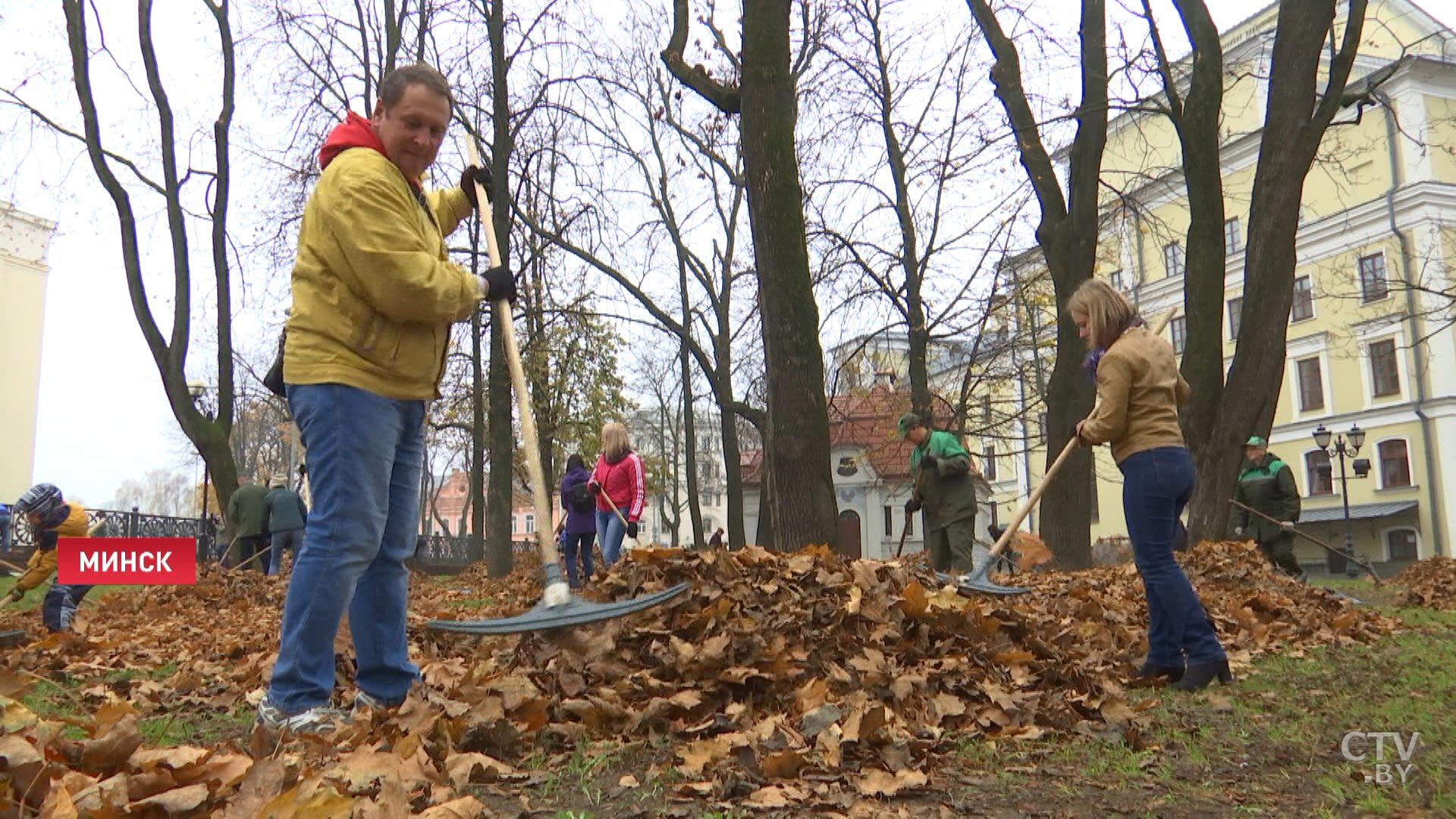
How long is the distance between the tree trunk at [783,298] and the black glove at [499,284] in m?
2.86

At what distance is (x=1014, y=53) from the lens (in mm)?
12453

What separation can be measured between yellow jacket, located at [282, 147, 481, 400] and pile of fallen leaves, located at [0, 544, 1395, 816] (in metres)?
1.06

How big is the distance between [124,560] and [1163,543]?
7169mm

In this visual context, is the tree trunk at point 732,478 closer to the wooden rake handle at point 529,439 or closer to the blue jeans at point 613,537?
the blue jeans at point 613,537

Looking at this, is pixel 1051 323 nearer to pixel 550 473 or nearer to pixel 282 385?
pixel 550 473

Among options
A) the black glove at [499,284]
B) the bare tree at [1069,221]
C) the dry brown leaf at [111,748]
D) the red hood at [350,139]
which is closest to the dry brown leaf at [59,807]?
the dry brown leaf at [111,748]

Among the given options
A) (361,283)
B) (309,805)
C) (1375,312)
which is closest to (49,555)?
(361,283)

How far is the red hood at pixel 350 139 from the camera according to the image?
337 cm

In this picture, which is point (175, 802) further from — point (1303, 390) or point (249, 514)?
point (1303, 390)

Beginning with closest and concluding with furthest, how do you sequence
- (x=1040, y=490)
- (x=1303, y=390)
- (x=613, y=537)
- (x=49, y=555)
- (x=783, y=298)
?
(x=1040, y=490)
(x=783, y=298)
(x=49, y=555)
(x=613, y=537)
(x=1303, y=390)

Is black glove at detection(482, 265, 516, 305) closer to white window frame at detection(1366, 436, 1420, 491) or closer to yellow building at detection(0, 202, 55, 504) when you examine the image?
white window frame at detection(1366, 436, 1420, 491)

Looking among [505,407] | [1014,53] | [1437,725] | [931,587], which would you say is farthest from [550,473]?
[1437,725]

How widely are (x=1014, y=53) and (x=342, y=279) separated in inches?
434

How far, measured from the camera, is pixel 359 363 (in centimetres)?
322
